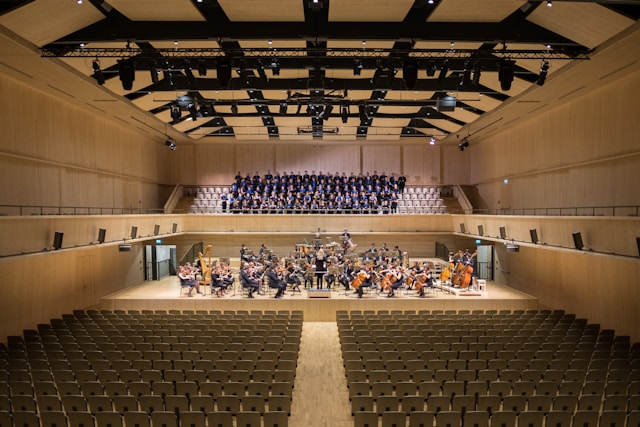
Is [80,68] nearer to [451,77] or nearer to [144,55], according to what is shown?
[144,55]

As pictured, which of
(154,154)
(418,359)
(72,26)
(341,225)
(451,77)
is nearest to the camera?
(418,359)

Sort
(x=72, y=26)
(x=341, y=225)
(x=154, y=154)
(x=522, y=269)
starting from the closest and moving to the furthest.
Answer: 1. (x=72, y=26)
2. (x=522, y=269)
3. (x=341, y=225)
4. (x=154, y=154)

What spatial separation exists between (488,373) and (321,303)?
28.2 ft

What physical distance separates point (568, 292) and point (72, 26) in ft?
50.4

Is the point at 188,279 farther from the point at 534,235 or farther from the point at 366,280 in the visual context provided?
the point at 534,235

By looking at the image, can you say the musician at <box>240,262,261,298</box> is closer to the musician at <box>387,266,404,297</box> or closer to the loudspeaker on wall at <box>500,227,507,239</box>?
the musician at <box>387,266,404,297</box>

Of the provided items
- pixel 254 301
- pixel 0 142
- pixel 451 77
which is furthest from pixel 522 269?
pixel 0 142

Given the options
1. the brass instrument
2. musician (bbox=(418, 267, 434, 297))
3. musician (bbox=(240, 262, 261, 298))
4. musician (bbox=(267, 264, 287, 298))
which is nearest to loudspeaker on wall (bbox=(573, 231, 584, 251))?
musician (bbox=(418, 267, 434, 297))

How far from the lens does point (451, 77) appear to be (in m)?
16.2

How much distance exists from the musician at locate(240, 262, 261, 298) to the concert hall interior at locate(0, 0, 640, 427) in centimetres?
58

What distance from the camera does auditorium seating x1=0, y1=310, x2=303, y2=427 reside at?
663cm

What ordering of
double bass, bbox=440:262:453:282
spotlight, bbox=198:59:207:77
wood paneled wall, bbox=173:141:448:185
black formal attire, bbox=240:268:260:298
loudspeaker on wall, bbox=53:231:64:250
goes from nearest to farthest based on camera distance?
spotlight, bbox=198:59:207:77, loudspeaker on wall, bbox=53:231:64:250, black formal attire, bbox=240:268:260:298, double bass, bbox=440:262:453:282, wood paneled wall, bbox=173:141:448:185

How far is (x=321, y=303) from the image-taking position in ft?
54.2

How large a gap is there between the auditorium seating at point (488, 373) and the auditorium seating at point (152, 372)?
53.7 inches
